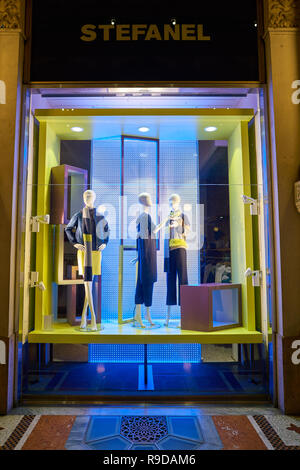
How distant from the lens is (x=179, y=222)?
3047mm

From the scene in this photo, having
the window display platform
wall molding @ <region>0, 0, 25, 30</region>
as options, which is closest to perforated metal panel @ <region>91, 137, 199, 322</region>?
the window display platform

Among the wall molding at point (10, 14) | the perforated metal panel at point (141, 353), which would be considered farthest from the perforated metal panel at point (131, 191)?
the wall molding at point (10, 14)

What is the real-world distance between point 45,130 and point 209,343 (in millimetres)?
2534

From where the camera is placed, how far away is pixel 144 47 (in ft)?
9.21

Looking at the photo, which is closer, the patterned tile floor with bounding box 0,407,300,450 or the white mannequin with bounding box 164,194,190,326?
the patterned tile floor with bounding box 0,407,300,450

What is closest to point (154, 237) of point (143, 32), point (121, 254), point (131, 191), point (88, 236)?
point (121, 254)

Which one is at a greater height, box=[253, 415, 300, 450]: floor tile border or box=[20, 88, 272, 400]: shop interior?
box=[20, 88, 272, 400]: shop interior

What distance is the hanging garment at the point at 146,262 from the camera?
304cm

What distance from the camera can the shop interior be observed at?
115 inches

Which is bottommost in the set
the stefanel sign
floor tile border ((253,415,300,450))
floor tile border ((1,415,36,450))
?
floor tile border ((253,415,300,450))

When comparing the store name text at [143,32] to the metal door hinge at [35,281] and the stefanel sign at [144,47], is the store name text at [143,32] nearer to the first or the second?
the stefanel sign at [144,47]

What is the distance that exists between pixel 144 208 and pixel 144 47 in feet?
4.59

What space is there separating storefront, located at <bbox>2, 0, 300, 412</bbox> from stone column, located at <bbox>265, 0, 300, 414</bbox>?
0.33 ft

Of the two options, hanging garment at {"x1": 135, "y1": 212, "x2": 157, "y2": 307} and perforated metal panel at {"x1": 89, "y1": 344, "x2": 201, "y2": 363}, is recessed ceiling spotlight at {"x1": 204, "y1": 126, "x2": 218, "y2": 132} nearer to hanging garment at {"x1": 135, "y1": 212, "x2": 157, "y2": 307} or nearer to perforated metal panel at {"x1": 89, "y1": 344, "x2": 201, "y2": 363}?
hanging garment at {"x1": 135, "y1": 212, "x2": 157, "y2": 307}
